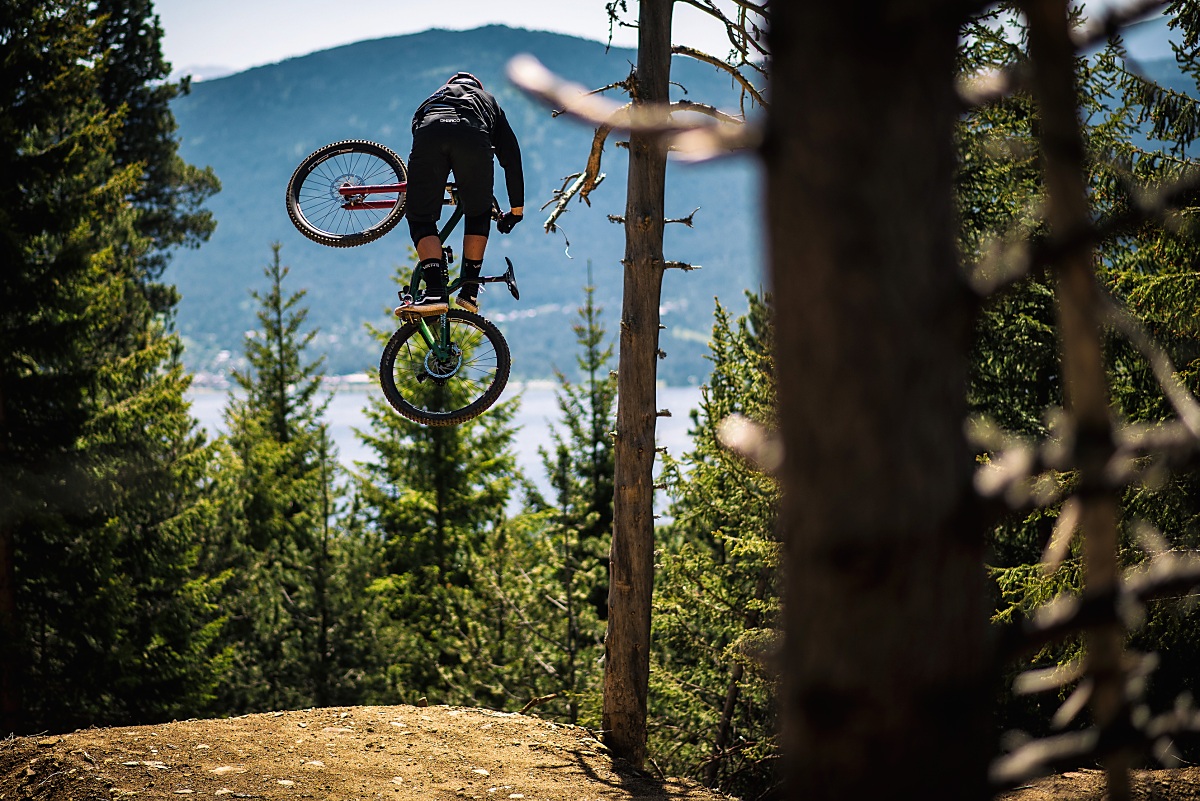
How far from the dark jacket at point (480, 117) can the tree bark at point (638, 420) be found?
1053 millimetres

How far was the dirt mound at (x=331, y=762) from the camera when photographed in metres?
5.64

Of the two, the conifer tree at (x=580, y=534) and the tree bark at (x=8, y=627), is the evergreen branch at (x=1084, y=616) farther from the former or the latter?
the tree bark at (x=8, y=627)

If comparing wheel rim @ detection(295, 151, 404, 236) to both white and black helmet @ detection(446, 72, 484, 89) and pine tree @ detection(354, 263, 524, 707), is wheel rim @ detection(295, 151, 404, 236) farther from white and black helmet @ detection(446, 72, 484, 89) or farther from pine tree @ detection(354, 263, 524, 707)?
pine tree @ detection(354, 263, 524, 707)

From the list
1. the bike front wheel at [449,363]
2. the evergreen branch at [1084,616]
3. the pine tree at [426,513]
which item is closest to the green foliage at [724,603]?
the bike front wheel at [449,363]

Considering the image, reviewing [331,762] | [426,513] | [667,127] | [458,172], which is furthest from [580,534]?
[667,127]

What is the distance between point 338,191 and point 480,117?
4.28 ft

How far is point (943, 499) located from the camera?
1.09 metres

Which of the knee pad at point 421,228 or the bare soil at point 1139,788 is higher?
the knee pad at point 421,228

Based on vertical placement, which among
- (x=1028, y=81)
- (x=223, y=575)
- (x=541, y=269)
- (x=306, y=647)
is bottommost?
(x=306, y=647)

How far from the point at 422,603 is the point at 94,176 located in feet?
33.9

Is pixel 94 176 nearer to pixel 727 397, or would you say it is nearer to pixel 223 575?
pixel 223 575

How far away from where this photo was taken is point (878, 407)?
1.07 m

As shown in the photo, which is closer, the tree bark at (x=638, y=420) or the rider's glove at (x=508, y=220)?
the rider's glove at (x=508, y=220)

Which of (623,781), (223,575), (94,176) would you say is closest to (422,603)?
(223,575)
